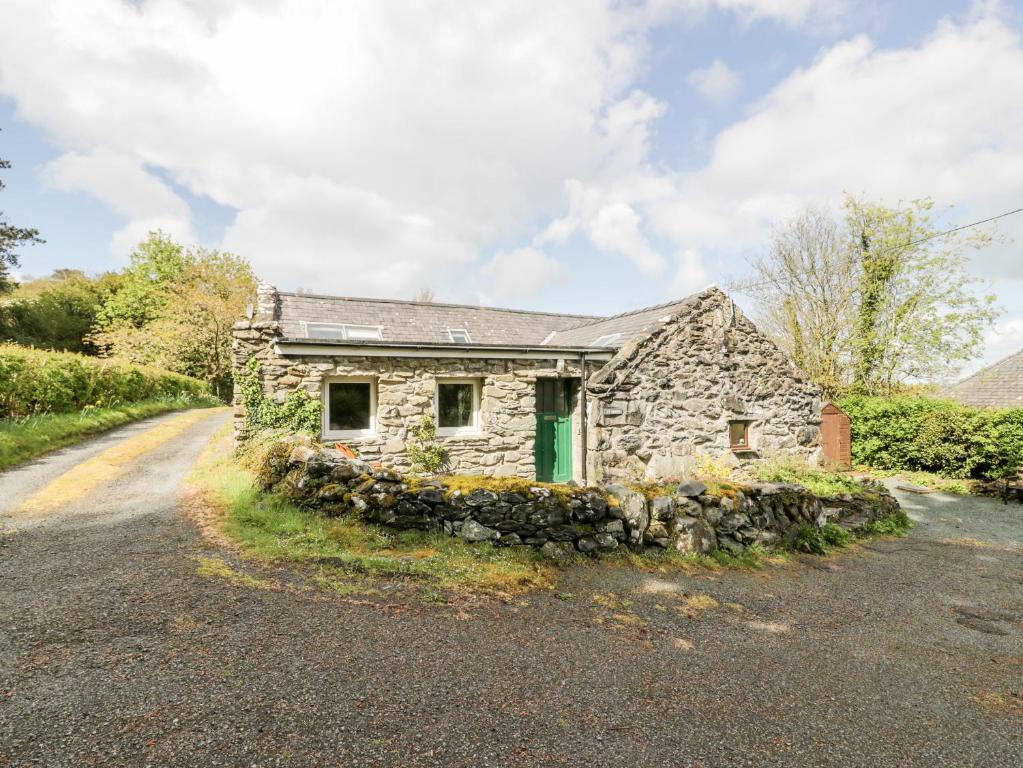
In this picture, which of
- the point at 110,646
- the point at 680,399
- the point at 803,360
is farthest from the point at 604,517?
the point at 803,360

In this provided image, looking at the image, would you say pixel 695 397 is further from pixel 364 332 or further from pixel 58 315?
pixel 58 315

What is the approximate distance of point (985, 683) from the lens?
3613 millimetres

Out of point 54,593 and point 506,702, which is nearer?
point 506,702

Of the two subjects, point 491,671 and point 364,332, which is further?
point 364,332

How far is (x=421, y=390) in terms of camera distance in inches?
393

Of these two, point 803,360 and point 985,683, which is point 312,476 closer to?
point 985,683

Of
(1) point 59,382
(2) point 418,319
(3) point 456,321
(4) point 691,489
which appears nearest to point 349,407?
(2) point 418,319

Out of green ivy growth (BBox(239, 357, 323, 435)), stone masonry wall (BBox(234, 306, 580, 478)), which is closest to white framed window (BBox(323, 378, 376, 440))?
stone masonry wall (BBox(234, 306, 580, 478))

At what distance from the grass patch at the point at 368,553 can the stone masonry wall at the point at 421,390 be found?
3231 millimetres

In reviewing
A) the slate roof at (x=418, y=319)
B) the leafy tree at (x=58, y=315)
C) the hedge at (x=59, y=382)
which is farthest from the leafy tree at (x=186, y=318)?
the slate roof at (x=418, y=319)

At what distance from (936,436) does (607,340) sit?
8589 millimetres

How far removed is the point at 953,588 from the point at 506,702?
567 centimetres

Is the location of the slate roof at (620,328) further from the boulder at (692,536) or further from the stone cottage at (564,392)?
the boulder at (692,536)

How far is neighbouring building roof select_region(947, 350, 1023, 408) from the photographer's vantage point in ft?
55.7
